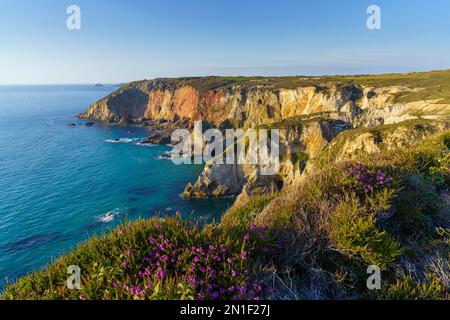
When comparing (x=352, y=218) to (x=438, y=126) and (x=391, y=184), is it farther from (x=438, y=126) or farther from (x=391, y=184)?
(x=438, y=126)

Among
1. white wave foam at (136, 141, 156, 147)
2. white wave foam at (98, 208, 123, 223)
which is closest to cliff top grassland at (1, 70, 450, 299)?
white wave foam at (98, 208, 123, 223)

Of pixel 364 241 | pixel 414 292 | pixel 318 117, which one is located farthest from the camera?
pixel 318 117

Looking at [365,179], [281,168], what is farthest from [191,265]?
[281,168]

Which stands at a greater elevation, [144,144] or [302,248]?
[302,248]

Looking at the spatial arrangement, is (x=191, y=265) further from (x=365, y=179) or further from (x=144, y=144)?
(x=144, y=144)

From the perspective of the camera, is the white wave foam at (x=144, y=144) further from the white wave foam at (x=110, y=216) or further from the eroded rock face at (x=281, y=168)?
the white wave foam at (x=110, y=216)

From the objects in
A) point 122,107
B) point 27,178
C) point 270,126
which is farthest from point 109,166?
point 122,107
